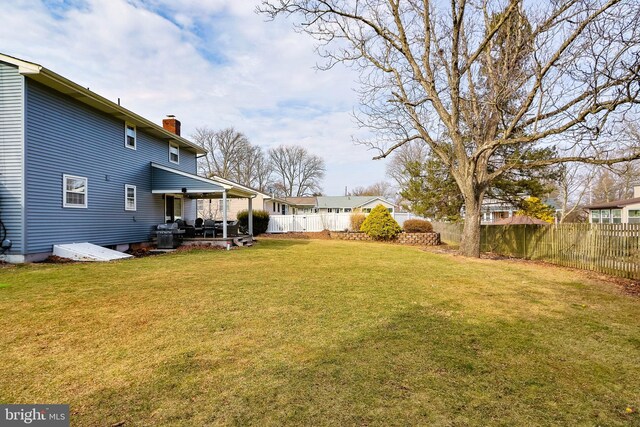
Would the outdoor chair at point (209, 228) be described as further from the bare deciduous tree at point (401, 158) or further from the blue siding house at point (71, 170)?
the bare deciduous tree at point (401, 158)

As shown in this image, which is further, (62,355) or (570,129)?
(570,129)

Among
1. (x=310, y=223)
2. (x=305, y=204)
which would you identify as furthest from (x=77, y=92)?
(x=305, y=204)

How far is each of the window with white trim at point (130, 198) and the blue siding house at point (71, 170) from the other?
43mm

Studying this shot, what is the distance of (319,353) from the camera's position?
336cm

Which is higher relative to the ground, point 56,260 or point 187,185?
point 187,185

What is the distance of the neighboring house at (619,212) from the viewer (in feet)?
75.3

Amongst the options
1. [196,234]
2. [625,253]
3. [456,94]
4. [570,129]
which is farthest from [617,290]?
[196,234]

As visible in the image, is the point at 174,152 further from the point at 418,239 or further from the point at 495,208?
the point at 495,208

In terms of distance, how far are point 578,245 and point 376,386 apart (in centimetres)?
1017

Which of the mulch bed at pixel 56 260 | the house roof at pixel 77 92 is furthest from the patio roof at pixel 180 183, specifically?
the mulch bed at pixel 56 260

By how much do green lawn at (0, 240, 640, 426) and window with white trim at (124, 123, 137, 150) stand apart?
8.63 meters

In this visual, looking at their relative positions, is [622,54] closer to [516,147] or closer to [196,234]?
[516,147]

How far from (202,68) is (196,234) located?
779 centimetres

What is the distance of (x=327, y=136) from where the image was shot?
23.3 metres
